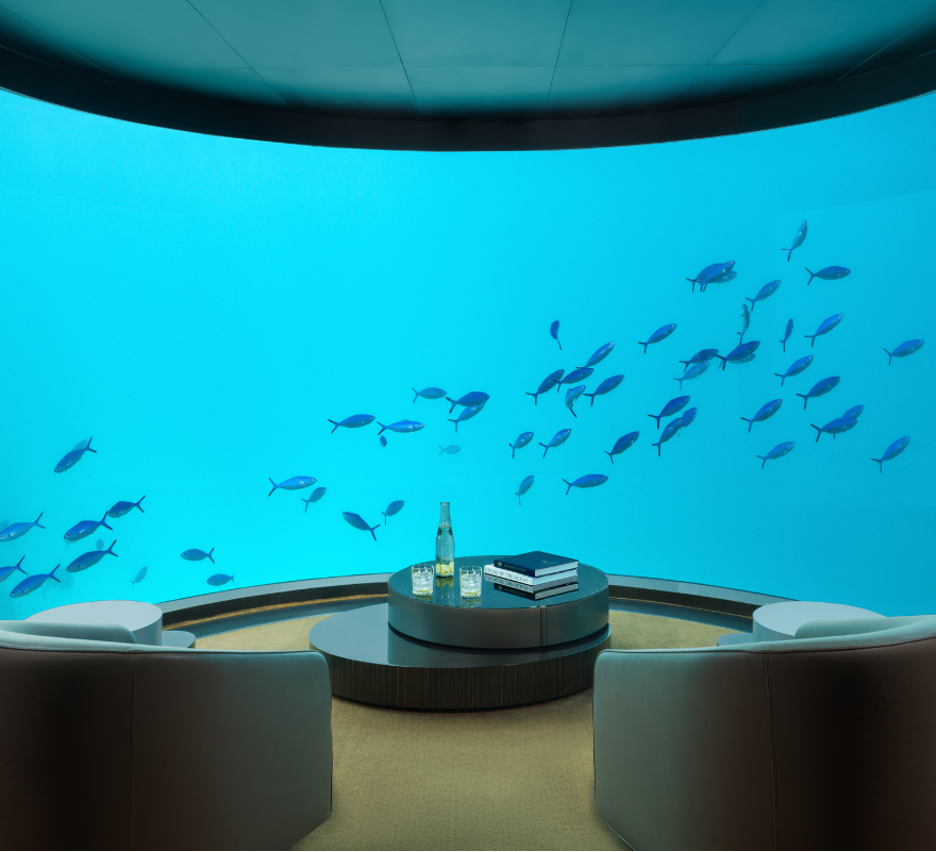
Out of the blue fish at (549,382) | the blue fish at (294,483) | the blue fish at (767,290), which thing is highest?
the blue fish at (767,290)

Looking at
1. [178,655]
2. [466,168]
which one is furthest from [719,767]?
[466,168]

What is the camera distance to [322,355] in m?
17.8

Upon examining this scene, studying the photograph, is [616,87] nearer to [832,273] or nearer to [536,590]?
[832,273]

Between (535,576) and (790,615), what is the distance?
1059 mm

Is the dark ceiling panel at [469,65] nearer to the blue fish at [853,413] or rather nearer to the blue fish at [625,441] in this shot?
the blue fish at [853,413]

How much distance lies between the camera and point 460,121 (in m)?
4.59

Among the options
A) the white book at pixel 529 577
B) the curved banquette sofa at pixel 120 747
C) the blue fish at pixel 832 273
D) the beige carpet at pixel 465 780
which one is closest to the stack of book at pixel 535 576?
the white book at pixel 529 577

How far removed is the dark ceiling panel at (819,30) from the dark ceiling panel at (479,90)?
1129mm

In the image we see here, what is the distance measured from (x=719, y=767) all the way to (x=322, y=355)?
56.6 feet

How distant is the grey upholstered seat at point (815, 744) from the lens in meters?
1.36

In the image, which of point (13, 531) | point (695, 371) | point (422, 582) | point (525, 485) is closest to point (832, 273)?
point (695, 371)

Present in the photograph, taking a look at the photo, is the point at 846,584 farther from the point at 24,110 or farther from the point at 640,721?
the point at 24,110

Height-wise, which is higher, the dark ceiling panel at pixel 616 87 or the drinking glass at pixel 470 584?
the dark ceiling panel at pixel 616 87

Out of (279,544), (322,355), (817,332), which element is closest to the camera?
(817,332)
